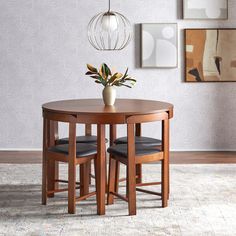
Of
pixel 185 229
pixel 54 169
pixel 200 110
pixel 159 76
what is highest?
pixel 159 76

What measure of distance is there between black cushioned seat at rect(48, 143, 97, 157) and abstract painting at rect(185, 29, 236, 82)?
2430 mm

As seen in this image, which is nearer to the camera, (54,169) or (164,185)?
(164,185)

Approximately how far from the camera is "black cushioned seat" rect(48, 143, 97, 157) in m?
3.92

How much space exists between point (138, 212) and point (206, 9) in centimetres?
298

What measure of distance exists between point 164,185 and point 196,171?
1220 millimetres

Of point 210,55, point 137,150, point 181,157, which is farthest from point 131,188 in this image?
point 210,55

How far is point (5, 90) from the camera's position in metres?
6.24

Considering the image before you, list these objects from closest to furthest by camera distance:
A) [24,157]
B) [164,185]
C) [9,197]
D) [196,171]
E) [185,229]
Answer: [185,229] < [164,185] < [9,197] < [196,171] < [24,157]

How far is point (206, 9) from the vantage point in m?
6.09

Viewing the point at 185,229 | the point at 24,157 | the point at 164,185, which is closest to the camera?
the point at 185,229

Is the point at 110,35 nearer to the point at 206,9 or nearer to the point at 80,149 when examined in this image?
the point at 206,9

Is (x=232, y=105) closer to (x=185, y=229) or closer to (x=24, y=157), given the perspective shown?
(x=24, y=157)

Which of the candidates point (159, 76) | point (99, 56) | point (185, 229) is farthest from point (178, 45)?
point (185, 229)

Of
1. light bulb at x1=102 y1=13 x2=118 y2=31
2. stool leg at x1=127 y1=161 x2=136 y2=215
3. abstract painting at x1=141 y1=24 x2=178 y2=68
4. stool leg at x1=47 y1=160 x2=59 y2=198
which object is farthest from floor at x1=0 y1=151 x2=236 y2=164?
light bulb at x1=102 y1=13 x2=118 y2=31
